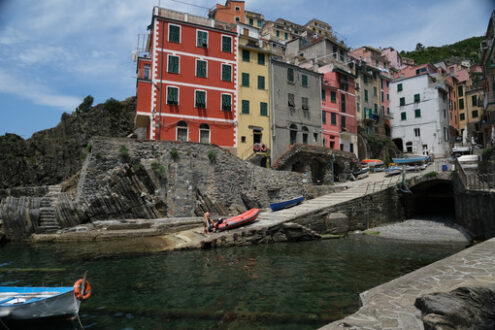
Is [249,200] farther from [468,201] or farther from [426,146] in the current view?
[426,146]

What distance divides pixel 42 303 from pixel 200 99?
73.0 feet

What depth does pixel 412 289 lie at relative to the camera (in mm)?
5785

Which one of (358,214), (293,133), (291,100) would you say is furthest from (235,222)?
(291,100)

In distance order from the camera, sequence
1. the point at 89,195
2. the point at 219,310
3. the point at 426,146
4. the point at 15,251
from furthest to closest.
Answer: the point at 426,146 → the point at 89,195 → the point at 15,251 → the point at 219,310

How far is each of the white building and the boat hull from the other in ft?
161

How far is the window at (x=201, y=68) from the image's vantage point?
27.2m

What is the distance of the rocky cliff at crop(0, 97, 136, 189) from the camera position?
116 ft

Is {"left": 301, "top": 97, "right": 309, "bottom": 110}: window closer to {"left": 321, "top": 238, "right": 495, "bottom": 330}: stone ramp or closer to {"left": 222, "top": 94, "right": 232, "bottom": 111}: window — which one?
{"left": 222, "top": 94, "right": 232, "bottom": 111}: window

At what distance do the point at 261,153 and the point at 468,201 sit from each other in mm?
17318

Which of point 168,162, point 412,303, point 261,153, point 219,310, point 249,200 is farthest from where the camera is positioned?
point 261,153

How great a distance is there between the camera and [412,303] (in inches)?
202

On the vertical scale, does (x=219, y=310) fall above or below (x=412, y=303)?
below

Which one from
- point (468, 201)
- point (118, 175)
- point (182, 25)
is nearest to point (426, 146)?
point (468, 201)

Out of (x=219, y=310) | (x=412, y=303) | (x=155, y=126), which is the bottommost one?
(x=219, y=310)
